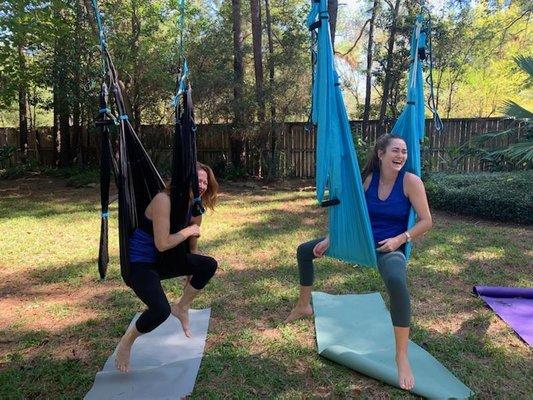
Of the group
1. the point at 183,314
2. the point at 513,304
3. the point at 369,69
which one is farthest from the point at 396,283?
the point at 369,69

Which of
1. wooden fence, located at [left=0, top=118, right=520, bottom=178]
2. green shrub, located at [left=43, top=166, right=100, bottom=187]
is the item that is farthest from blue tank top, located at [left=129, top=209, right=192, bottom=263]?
green shrub, located at [left=43, top=166, right=100, bottom=187]

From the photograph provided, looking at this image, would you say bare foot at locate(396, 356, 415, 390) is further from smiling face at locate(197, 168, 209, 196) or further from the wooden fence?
the wooden fence

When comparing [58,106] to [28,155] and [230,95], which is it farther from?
[230,95]

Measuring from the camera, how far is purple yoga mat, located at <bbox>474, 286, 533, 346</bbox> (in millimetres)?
2921

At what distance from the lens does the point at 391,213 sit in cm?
242

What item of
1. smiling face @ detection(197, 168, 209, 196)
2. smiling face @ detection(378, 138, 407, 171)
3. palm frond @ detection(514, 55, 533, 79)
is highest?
palm frond @ detection(514, 55, 533, 79)

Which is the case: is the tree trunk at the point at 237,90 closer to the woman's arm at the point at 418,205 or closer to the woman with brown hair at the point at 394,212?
the woman with brown hair at the point at 394,212

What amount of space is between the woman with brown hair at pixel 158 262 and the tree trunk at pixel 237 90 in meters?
6.57

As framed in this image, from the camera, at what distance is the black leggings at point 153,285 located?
7.18 ft

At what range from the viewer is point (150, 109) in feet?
33.0

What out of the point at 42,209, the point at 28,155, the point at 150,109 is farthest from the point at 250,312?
the point at 28,155

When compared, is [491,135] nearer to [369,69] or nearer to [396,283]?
[369,69]

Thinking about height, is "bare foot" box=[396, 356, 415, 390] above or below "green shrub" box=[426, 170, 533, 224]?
below

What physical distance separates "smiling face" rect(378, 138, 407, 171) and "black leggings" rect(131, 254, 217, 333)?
113 cm
